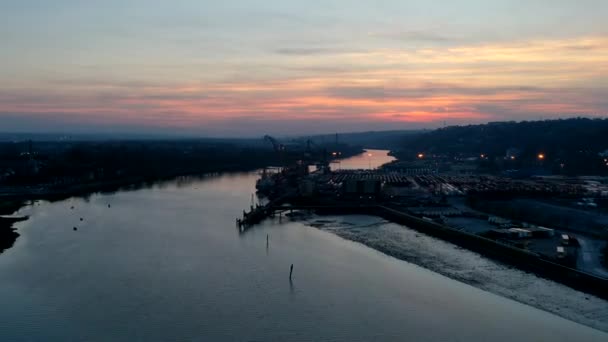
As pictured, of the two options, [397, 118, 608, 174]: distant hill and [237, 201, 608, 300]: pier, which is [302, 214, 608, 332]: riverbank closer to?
[237, 201, 608, 300]: pier

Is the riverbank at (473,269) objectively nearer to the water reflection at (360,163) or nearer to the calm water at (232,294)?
the calm water at (232,294)

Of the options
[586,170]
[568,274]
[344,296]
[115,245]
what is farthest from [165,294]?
[586,170]

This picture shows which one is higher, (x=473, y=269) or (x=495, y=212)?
(x=495, y=212)

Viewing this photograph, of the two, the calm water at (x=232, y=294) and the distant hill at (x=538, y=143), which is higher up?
the distant hill at (x=538, y=143)

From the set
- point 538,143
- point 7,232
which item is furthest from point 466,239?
point 538,143

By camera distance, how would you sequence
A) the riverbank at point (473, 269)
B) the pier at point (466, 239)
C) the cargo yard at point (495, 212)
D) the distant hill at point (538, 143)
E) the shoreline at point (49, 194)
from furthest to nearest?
the distant hill at point (538, 143) → the shoreline at point (49, 194) → the cargo yard at point (495, 212) → the pier at point (466, 239) → the riverbank at point (473, 269)

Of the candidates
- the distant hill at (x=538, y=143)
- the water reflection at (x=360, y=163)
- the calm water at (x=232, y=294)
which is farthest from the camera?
the water reflection at (x=360, y=163)

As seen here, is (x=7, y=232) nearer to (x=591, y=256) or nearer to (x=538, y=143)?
(x=591, y=256)

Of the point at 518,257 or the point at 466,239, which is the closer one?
the point at 518,257

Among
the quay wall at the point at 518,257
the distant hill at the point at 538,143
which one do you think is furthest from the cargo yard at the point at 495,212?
the distant hill at the point at 538,143
